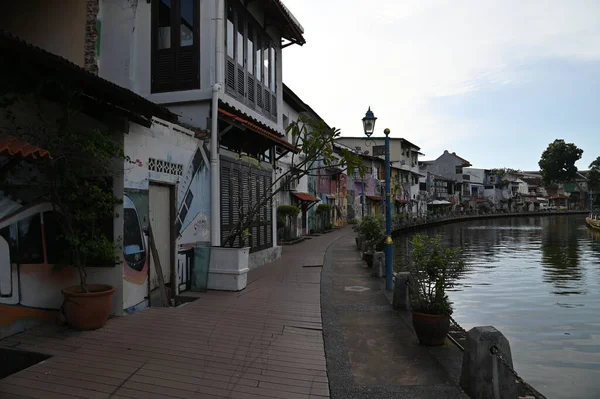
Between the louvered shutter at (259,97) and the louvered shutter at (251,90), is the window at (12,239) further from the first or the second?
the louvered shutter at (259,97)

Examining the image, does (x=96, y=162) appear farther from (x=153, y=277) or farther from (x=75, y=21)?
(x=75, y=21)

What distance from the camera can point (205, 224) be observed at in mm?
9742

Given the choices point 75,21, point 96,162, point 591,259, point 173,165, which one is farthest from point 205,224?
point 591,259

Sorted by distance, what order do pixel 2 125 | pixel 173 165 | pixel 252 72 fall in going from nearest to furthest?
1. pixel 2 125
2. pixel 173 165
3. pixel 252 72

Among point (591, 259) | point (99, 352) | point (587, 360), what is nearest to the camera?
point (99, 352)

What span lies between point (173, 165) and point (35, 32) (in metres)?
4.72

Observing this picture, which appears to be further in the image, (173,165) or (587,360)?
(173,165)

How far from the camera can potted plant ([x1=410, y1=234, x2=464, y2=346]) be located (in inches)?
235

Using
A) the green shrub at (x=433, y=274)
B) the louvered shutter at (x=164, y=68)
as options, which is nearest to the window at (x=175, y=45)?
the louvered shutter at (x=164, y=68)

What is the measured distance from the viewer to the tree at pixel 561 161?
293 ft

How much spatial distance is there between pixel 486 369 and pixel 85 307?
5.21 metres

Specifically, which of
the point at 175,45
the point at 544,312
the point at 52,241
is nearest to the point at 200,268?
the point at 52,241

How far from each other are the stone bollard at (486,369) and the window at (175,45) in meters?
8.20

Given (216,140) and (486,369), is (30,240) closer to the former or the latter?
(216,140)
